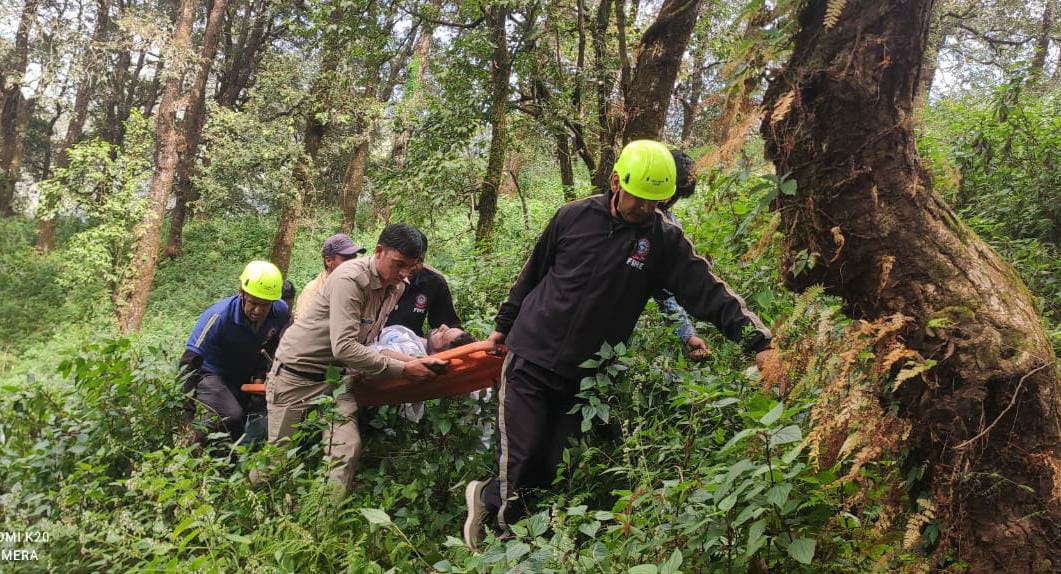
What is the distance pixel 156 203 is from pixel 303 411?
12.7 metres

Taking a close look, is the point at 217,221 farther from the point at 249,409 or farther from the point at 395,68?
the point at 249,409

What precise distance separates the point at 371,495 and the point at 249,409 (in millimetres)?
2212

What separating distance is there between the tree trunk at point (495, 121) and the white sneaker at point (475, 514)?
469 centimetres

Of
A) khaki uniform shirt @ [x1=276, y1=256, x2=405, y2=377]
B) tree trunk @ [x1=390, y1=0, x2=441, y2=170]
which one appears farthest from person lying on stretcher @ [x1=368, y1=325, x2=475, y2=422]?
tree trunk @ [x1=390, y1=0, x2=441, y2=170]

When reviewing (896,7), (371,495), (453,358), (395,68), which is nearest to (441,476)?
(371,495)

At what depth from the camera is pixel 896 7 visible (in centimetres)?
205

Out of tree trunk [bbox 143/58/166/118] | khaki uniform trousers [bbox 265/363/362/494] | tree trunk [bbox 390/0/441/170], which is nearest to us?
khaki uniform trousers [bbox 265/363/362/494]

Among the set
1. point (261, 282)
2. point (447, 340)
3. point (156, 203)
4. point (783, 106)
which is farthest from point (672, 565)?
point (156, 203)

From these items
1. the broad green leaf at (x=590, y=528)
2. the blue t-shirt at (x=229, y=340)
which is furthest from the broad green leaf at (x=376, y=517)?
the blue t-shirt at (x=229, y=340)

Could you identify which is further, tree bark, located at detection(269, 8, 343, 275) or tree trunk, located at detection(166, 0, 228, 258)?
tree trunk, located at detection(166, 0, 228, 258)

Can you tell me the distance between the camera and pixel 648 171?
338 centimetres

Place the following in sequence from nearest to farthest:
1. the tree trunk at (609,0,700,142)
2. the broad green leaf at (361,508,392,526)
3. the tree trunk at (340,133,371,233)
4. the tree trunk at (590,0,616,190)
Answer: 1. the broad green leaf at (361,508,392,526)
2. the tree trunk at (609,0,700,142)
3. the tree trunk at (590,0,616,190)
4. the tree trunk at (340,133,371,233)

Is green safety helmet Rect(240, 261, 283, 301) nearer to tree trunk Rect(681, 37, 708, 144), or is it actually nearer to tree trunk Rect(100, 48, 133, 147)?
tree trunk Rect(681, 37, 708, 144)

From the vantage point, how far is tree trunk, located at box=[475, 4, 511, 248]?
307 inches
